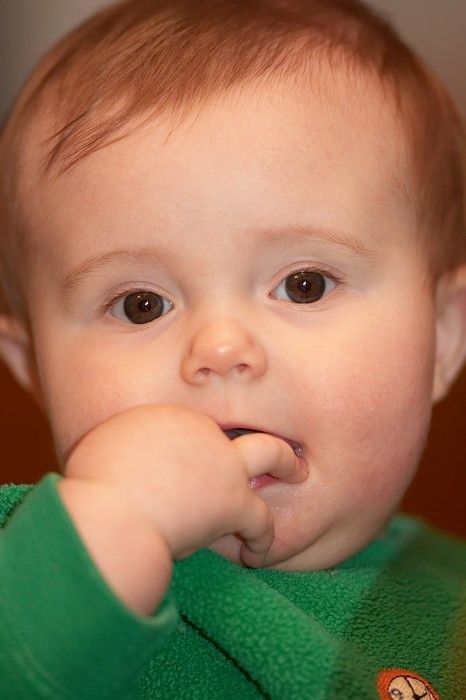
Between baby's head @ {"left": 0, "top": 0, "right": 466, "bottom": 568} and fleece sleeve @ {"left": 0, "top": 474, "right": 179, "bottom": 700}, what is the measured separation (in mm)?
206

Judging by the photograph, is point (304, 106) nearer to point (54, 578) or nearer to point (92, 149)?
point (92, 149)

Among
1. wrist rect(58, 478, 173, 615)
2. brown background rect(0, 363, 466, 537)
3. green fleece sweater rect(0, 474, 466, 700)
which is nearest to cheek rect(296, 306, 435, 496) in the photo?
green fleece sweater rect(0, 474, 466, 700)

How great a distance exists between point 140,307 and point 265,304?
4.3 inches

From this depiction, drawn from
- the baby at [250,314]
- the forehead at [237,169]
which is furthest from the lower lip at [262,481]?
the forehead at [237,169]

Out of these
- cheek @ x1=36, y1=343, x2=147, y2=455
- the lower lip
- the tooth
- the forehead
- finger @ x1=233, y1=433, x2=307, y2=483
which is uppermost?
the forehead

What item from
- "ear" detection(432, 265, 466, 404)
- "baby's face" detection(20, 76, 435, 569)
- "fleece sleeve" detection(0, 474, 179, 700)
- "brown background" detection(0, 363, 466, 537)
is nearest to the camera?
"fleece sleeve" detection(0, 474, 179, 700)

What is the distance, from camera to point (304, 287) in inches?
33.2

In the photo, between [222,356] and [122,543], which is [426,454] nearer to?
[222,356]

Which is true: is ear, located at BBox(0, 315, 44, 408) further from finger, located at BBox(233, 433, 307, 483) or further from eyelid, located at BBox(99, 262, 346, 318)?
finger, located at BBox(233, 433, 307, 483)

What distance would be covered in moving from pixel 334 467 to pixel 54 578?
298mm

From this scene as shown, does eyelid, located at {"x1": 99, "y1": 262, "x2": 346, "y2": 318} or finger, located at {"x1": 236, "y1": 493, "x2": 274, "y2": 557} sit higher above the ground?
eyelid, located at {"x1": 99, "y1": 262, "x2": 346, "y2": 318}

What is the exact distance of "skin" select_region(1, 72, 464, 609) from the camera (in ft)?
2.57

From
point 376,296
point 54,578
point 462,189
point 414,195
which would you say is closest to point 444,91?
point 462,189

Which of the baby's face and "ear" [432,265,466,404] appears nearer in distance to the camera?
the baby's face
